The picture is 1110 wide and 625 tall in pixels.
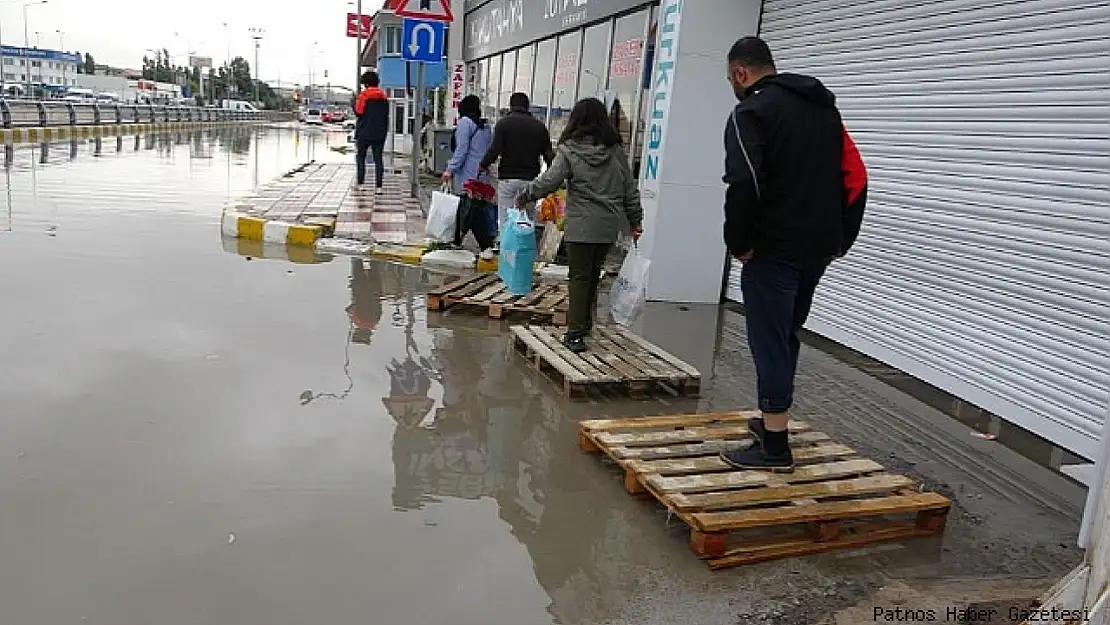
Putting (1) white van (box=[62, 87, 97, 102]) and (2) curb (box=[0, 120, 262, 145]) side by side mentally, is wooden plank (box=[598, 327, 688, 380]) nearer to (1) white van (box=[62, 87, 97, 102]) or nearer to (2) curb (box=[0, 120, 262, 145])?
(2) curb (box=[0, 120, 262, 145])

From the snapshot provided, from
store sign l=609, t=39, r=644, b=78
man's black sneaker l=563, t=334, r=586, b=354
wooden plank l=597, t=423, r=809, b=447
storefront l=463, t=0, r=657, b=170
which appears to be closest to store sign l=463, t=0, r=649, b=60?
storefront l=463, t=0, r=657, b=170

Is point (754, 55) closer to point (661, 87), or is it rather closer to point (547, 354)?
point (547, 354)

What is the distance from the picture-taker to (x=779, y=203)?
398 centimetres

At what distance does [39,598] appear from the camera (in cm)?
302

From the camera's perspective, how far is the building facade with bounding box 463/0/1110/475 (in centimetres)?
503

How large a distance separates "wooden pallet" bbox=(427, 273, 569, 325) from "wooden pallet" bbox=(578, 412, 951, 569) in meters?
2.97

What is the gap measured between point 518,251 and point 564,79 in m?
7.57

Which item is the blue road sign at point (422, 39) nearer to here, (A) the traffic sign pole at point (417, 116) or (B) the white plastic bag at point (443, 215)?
(A) the traffic sign pole at point (417, 116)

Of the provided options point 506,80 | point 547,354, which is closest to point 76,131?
point 506,80

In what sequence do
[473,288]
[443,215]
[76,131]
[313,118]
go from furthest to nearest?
[313,118] → [76,131] → [443,215] → [473,288]

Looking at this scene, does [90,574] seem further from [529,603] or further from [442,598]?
[529,603]

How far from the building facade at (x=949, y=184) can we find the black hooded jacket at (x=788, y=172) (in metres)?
1.75

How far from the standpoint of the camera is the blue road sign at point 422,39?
12.8 m

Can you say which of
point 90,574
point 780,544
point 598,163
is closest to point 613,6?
point 598,163
